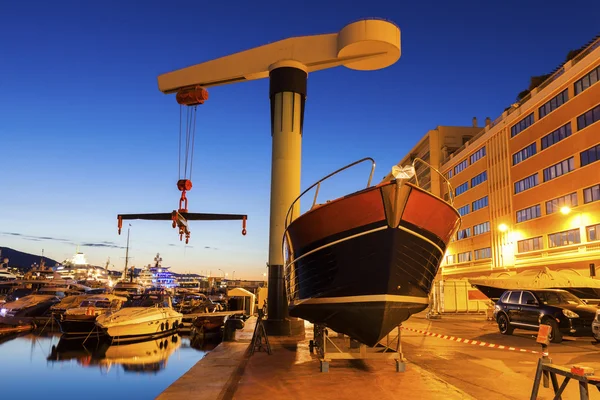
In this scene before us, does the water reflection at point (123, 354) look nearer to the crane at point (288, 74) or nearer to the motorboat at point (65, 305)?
the motorboat at point (65, 305)

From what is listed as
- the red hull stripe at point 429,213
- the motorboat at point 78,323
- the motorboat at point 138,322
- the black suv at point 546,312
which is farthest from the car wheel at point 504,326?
the motorboat at point 78,323

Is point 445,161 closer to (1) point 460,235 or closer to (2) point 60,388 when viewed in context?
(1) point 460,235

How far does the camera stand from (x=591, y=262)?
1088 inches

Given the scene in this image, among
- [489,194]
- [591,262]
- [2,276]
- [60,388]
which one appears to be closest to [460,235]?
[489,194]

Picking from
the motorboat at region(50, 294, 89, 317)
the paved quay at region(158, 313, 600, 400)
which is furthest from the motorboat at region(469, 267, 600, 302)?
the motorboat at region(50, 294, 89, 317)

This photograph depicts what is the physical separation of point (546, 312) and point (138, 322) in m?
19.4

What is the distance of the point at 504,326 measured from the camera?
1535 cm

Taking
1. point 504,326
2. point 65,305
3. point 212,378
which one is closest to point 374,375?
point 212,378

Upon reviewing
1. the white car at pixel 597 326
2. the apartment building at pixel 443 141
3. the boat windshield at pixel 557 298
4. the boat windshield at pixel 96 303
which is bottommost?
the boat windshield at pixel 96 303

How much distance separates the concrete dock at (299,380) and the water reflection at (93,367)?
869cm

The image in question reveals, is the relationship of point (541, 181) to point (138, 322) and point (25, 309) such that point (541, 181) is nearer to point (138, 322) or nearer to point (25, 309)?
point (138, 322)

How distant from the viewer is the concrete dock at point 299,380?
22.4 ft

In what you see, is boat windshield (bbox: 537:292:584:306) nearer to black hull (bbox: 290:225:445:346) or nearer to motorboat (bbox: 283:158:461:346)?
motorboat (bbox: 283:158:461:346)

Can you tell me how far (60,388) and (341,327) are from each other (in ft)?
46.0
